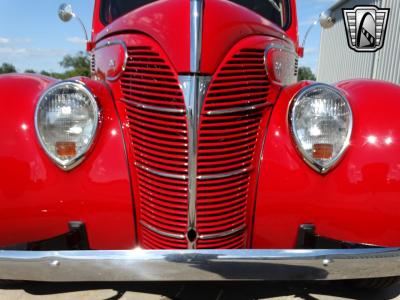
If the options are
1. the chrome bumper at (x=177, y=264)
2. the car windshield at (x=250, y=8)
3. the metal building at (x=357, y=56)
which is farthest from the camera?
the metal building at (x=357, y=56)

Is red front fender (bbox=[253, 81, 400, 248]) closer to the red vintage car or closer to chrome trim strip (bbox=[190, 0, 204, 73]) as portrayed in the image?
the red vintage car

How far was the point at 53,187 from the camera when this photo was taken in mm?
1750

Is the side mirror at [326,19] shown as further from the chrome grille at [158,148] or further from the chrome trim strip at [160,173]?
the chrome trim strip at [160,173]

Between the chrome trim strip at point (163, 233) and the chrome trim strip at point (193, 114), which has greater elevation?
the chrome trim strip at point (193, 114)

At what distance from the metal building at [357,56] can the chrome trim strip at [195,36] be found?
633 cm

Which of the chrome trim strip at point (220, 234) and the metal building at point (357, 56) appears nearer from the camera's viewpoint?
the chrome trim strip at point (220, 234)

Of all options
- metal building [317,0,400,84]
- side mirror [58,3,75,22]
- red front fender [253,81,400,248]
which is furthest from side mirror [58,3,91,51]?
metal building [317,0,400,84]

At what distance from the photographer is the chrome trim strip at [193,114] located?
1.70m

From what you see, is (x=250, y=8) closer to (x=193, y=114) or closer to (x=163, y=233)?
(x=193, y=114)

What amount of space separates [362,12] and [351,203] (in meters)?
9.96

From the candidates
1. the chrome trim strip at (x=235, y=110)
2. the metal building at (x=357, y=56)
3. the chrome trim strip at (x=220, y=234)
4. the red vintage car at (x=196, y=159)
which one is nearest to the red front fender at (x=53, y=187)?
the red vintage car at (x=196, y=159)

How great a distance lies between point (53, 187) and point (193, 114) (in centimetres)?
72

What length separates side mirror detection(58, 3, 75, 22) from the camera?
10.9ft

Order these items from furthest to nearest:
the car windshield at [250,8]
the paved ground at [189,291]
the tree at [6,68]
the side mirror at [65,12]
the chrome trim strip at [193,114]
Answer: the tree at [6,68]
the side mirror at [65,12]
the car windshield at [250,8]
the paved ground at [189,291]
the chrome trim strip at [193,114]
